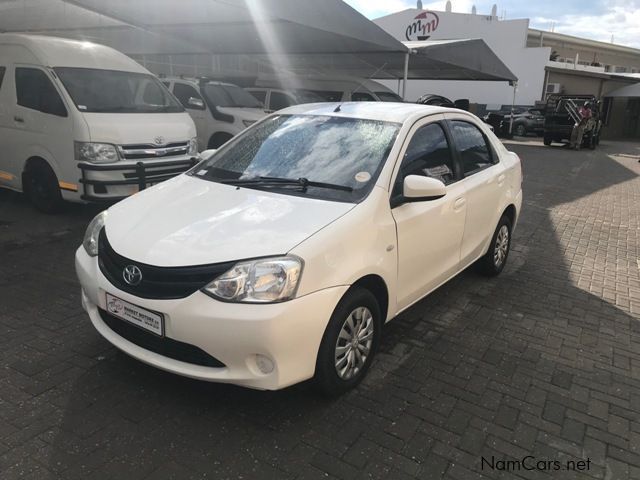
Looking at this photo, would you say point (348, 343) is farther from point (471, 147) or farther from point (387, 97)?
point (387, 97)

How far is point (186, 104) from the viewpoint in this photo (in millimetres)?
10602

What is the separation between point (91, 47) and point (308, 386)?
255 inches

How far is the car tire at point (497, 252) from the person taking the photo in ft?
16.2

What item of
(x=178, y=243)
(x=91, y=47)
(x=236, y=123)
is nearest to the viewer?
(x=178, y=243)

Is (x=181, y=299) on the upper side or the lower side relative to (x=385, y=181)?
lower

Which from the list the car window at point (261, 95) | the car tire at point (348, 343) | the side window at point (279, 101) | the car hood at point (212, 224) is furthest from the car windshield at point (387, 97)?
the car tire at point (348, 343)

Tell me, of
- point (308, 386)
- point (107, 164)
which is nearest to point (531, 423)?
point (308, 386)

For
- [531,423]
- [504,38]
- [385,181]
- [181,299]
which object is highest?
[504,38]

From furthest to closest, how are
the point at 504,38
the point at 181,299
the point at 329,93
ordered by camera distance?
the point at 504,38
the point at 329,93
the point at 181,299

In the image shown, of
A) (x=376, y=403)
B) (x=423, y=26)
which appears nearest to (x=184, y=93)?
(x=376, y=403)

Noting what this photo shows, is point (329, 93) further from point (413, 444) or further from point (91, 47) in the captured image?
point (413, 444)

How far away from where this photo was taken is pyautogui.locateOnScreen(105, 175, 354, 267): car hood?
2633 mm

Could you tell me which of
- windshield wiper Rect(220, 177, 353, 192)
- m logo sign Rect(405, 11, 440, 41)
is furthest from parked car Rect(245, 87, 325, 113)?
m logo sign Rect(405, 11, 440, 41)

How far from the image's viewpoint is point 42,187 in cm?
673
